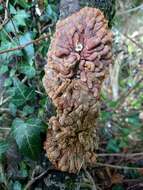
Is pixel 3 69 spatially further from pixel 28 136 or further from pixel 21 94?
pixel 28 136

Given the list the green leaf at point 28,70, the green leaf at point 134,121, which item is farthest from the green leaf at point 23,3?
the green leaf at point 134,121

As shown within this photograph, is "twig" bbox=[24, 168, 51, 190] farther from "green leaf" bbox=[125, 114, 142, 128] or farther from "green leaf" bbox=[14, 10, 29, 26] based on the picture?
"green leaf" bbox=[125, 114, 142, 128]

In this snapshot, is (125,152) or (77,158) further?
(125,152)

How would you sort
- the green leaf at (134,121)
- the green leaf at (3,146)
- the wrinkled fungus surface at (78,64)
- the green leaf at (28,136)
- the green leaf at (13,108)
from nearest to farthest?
1. the wrinkled fungus surface at (78,64)
2. the green leaf at (28,136)
3. the green leaf at (3,146)
4. the green leaf at (13,108)
5. the green leaf at (134,121)

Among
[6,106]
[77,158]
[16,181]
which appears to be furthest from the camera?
[6,106]

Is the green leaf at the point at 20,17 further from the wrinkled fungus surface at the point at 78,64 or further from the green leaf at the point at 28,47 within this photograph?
the wrinkled fungus surface at the point at 78,64

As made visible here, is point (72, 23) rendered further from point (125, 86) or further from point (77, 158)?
point (125, 86)

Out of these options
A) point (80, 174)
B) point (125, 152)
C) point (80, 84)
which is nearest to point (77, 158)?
point (80, 174)
